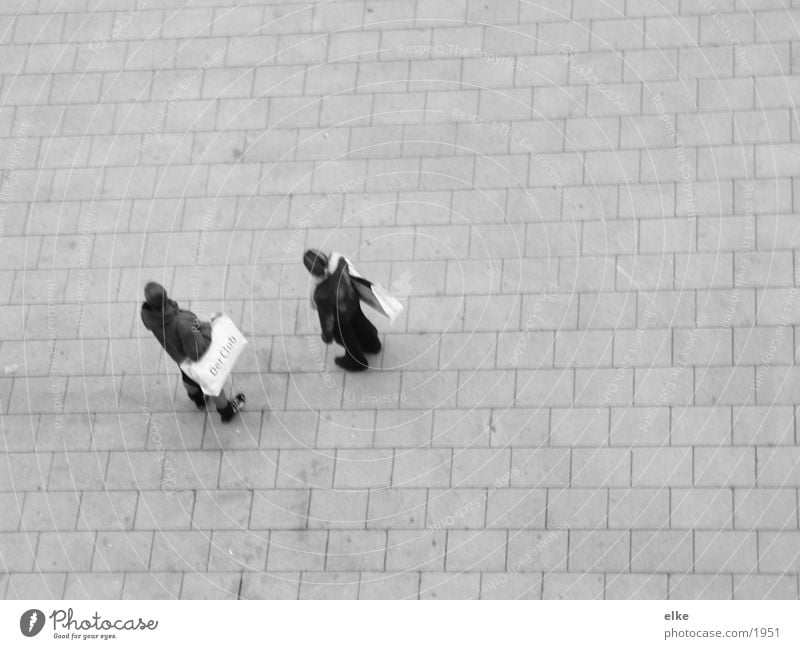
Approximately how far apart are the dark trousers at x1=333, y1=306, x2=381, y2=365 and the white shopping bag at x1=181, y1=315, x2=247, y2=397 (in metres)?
0.93

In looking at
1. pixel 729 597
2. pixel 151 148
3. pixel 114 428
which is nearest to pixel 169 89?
pixel 151 148

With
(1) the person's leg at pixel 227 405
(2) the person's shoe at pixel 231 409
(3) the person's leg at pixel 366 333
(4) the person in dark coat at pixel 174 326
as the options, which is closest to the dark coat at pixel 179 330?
(4) the person in dark coat at pixel 174 326

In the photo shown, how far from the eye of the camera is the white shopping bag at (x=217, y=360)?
15656mm

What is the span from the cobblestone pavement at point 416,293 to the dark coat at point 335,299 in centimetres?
93

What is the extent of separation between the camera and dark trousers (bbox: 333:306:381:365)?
52.1 feet

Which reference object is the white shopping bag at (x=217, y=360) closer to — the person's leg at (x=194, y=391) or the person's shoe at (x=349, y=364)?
the person's leg at (x=194, y=391)

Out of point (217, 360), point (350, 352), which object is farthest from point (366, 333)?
point (217, 360)

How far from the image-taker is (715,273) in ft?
53.6

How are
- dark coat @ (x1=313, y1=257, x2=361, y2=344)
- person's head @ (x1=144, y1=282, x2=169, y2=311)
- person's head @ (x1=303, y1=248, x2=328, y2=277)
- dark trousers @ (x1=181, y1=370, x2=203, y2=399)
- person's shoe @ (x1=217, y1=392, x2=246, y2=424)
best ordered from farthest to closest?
person's shoe @ (x1=217, y1=392, x2=246, y2=424), dark trousers @ (x1=181, y1=370, x2=203, y2=399), dark coat @ (x1=313, y1=257, x2=361, y2=344), person's head @ (x1=303, y1=248, x2=328, y2=277), person's head @ (x1=144, y1=282, x2=169, y2=311)

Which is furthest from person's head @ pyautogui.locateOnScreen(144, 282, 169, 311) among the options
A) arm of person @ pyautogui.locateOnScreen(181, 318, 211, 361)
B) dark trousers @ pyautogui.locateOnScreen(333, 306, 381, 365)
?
dark trousers @ pyautogui.locateOnScreen(333, 306, 381, 365)

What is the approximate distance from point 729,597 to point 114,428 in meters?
5.96

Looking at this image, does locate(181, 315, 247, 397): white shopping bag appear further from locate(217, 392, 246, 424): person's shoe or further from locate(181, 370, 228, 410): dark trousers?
locate(217, 392, 246, 424): person's shoe

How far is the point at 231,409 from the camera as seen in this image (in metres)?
16.3
